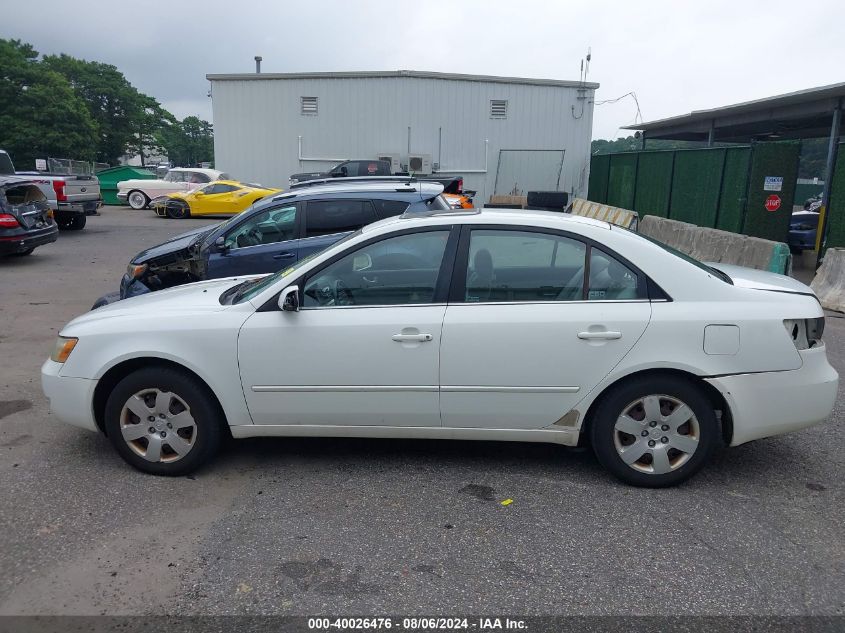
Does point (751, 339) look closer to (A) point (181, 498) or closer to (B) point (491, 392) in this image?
(B) point (491, 392)

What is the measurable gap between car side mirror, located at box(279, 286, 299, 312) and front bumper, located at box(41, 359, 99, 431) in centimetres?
128

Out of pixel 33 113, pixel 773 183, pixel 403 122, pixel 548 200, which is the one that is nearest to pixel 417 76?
pixel 403 122

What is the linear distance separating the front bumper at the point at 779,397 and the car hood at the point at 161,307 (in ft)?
9.92

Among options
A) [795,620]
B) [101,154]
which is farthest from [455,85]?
[101,154]

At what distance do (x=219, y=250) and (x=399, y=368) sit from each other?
4033 millimetres

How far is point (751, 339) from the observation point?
12.9 feet

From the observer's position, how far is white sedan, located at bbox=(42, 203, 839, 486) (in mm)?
3965

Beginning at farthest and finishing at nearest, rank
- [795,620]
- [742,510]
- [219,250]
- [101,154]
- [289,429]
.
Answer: [101,154] < [219,250] < [289,429] < [742,510] < [795,620]

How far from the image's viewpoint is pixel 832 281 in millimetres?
10305

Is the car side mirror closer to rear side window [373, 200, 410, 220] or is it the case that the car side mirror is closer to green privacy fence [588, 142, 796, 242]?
rear side window [373, 200, 410, 220]

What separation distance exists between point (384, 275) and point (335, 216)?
11.4 ft

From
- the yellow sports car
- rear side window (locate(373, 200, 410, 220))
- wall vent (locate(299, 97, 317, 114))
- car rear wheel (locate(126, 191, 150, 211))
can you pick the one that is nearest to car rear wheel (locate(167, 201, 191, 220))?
the yellow sports car

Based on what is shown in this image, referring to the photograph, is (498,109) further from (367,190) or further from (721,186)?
(367,190)

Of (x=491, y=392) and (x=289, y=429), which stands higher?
(x=491, y=392)
